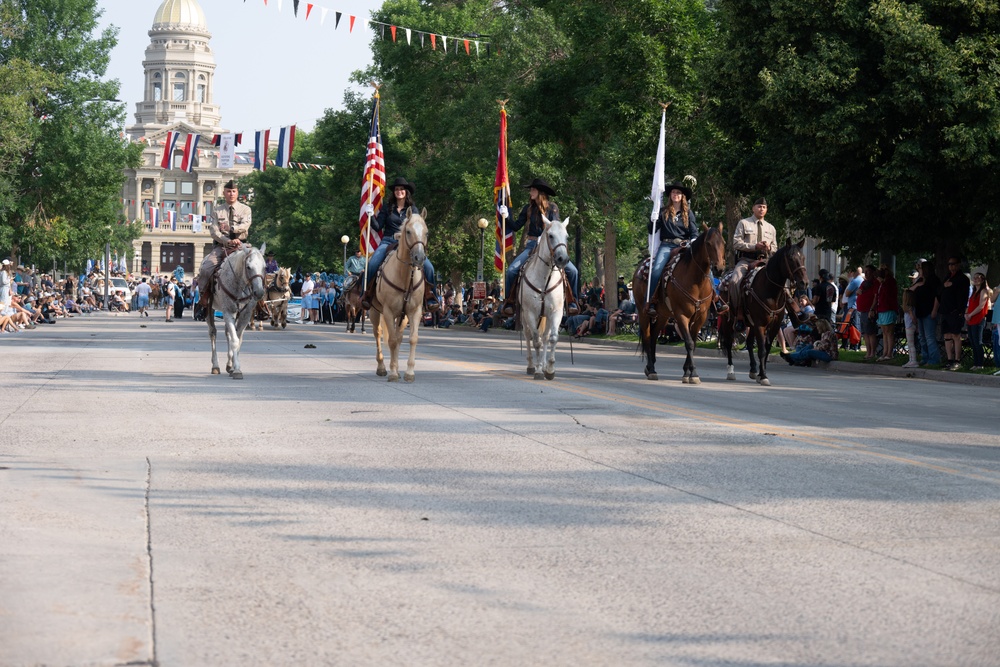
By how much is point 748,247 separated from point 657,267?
5.99 ft

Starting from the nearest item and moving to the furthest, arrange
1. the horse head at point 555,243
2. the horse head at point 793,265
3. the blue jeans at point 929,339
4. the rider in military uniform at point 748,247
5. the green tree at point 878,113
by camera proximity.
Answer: the horse head at point 555,243 < the horse head at point 793,265 < the rider in military uniform at point 748,247 < the green tree at point 878,113 < the blue jeans at point 929,339

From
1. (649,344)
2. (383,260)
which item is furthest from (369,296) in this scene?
(649,344)

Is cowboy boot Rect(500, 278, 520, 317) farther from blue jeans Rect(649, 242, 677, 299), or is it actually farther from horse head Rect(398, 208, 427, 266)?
blue jeans Rect(649, 242, 677, 299)

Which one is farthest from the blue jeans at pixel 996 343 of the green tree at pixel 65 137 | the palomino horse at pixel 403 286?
the green tree at pixel 65 137

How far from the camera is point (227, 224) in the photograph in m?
21.1

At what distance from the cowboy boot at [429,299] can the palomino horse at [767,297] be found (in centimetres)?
492

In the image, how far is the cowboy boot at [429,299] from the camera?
Result: 20.3m

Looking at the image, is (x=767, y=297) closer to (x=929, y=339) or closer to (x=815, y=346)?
(x=929, y=339)

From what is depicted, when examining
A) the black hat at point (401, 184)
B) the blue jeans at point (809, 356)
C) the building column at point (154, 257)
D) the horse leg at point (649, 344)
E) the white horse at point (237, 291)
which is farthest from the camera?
the building column at point (154, 257)

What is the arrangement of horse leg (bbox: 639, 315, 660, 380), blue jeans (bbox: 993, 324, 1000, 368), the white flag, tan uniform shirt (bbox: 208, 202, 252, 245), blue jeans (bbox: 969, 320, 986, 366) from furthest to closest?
1. the white flag
2. blue jeans (bbox: 969, 320, 986, 366)
3. blue jeans (bbox: 993, 324, 1000, 368)
4. horse leg (bbox: 639, 315, 660, 380)
5. tan uniform shirt (bbox: 208, 202, 252, 245)

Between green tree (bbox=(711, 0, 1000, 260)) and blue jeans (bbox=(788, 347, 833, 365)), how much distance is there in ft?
10.1

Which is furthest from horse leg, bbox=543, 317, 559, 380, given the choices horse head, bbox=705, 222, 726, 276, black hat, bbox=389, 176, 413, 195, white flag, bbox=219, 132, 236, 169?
white flag, bbox=219, 132, 236, 169

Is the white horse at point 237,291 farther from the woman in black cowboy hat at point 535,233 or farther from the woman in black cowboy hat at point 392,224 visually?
the woman in black cowboy hat at point 535,233

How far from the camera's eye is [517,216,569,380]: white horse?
2006 cm
